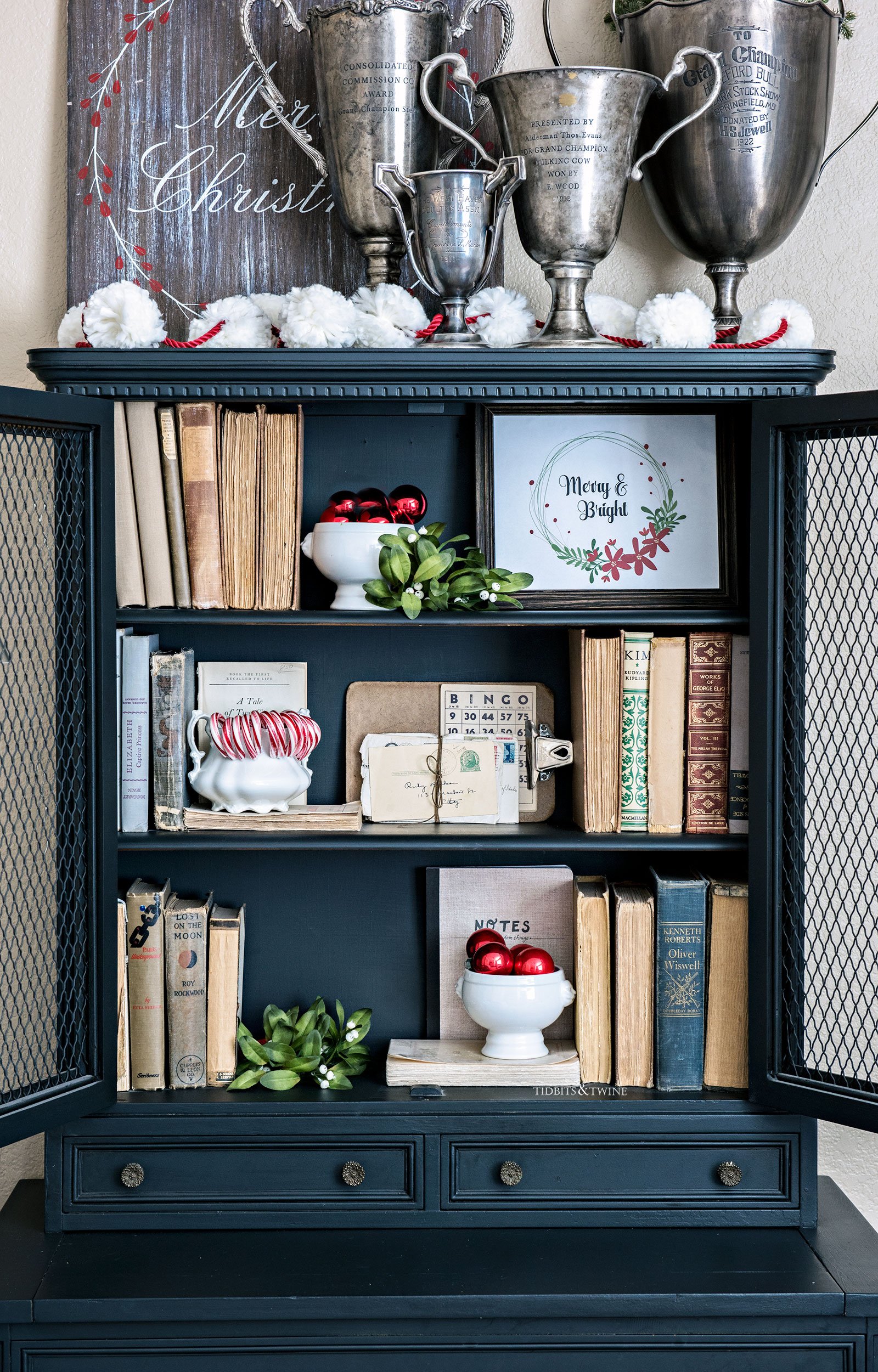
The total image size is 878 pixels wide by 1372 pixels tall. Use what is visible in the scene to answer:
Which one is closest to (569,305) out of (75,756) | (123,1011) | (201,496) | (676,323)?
(676,323)

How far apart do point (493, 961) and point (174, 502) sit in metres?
0.87

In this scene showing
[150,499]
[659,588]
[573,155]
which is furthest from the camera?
[659,588]

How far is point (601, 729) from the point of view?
1.87 meters

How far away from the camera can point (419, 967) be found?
6.79 feet

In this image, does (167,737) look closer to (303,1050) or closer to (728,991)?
(303,1050)

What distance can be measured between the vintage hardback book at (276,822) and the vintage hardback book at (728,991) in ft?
1.95

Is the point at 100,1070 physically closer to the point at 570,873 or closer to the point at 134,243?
the point at 570,873

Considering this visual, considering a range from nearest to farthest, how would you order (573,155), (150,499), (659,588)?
(573,155) < (150,499) < (659,588)

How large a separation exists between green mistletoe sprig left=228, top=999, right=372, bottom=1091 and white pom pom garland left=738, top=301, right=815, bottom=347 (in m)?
1.27

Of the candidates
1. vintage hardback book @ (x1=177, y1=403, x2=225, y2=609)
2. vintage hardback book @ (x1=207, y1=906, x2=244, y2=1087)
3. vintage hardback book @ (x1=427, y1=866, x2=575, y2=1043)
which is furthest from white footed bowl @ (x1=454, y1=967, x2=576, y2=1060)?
vintage hardback book @ (x1=177, y1=403, x2=225, y2=609)

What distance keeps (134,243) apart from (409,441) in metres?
0.56

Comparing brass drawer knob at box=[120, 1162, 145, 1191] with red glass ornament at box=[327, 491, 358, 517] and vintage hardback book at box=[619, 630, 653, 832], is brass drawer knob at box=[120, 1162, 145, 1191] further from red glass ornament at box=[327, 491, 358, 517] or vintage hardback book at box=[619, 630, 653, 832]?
red glass ornament at box=[327, 491, 358, 517]

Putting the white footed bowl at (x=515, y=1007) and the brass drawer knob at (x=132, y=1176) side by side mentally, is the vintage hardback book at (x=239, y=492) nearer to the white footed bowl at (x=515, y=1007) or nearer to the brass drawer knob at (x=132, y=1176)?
the white footed bowl at (x=515, y=1007)

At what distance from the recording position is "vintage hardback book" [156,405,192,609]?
1.83m
